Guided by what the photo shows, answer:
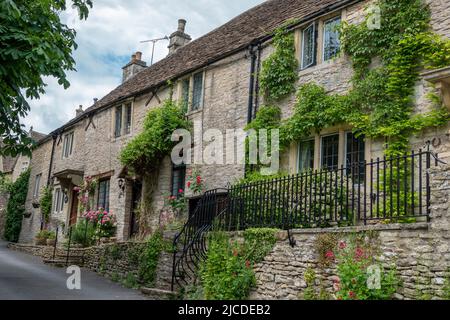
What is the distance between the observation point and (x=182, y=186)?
15977 millimetres

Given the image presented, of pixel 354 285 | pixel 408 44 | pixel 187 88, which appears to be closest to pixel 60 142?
pixel 187 88

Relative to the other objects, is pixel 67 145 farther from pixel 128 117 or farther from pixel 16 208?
pixel 16 208

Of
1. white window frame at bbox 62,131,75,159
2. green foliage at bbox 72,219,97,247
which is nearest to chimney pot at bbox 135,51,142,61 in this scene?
white window frame at bbox 62,131,75,159

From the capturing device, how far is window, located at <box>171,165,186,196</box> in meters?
16.0

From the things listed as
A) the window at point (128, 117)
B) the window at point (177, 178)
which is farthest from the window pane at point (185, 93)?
the window at point (128, 117)

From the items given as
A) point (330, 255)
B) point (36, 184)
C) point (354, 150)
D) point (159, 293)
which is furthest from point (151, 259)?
point (36, 184)

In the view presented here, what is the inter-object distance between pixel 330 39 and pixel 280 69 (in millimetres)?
1494

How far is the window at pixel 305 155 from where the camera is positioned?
1184cm

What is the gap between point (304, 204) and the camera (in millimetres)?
9102

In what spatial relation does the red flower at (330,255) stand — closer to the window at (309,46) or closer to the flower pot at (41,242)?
the window at (309,46)

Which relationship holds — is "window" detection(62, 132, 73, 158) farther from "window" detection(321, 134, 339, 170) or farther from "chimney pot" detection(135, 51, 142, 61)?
"window" detection(321, 134, 339, 170)

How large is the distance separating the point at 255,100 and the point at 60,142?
15946mm

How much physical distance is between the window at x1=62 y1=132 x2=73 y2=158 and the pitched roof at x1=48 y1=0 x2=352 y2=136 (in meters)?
4.24
